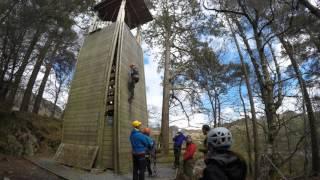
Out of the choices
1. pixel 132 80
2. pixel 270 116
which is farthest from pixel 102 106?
pixel 270 116

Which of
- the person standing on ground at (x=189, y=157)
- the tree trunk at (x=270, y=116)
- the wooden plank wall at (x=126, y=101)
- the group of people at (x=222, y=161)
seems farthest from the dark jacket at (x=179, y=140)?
the group of people at (x=222, y=161)

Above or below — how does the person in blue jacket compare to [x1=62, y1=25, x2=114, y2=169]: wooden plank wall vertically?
below

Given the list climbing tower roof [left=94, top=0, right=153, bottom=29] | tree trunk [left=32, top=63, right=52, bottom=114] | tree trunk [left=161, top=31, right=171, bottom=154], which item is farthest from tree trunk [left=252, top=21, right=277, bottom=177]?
tree trunk [left=32, top=63, right=52, bottom=114]

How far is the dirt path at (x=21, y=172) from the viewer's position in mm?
7675

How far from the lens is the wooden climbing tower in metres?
9.72

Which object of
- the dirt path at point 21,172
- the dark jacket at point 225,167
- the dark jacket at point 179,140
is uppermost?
the dark jacket at point 179,140

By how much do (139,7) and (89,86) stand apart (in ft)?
→ 19.5

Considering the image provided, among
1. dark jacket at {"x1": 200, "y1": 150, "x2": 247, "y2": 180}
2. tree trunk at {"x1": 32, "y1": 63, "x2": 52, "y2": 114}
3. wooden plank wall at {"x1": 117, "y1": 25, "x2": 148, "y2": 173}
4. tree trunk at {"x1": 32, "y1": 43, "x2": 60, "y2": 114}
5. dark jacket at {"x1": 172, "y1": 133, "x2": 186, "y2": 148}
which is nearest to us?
dark jacket at {"x1": 200, "y1": 150, "x2": 247, "y2": 180}

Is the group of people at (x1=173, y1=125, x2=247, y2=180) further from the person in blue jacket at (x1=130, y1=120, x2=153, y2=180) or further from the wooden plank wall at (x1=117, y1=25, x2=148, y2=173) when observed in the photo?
the wooden plank wall at (x1=117, y1=25, x2=148, y2=173)

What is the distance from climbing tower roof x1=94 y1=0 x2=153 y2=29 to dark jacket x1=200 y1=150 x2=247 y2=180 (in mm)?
12881

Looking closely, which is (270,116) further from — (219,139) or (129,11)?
(129,11)

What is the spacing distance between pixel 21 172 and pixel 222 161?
309 inches

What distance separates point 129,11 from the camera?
50.8 feet

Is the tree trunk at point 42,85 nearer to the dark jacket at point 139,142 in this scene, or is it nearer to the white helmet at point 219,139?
Answer: the dark jacket at point 139,142
